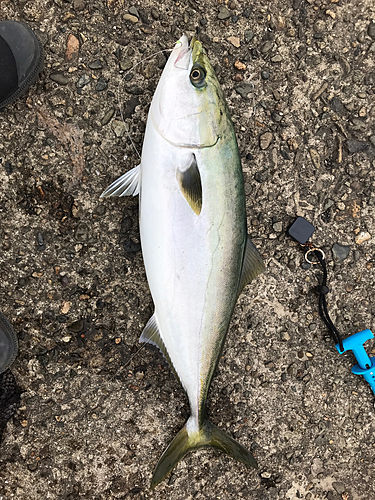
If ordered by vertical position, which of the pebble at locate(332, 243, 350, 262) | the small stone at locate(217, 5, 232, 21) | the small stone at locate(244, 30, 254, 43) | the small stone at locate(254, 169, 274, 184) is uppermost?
the small stone at locate(217, 5, 232, 21)

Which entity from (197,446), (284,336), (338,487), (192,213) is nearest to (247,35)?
(192,213)

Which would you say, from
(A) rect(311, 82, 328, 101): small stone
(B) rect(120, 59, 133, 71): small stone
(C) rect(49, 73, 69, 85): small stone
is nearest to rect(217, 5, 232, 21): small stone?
(B) rect(120, 59, 133, 71): small stone

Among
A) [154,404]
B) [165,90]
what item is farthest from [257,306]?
[165,90]

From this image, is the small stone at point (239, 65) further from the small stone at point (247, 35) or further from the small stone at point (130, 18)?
the small stone at point (130, 18)

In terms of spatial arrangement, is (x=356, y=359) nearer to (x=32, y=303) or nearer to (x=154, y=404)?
(x=154, y=404)

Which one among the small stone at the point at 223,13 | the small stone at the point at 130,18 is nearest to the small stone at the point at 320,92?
the small stone at the point at 223,13

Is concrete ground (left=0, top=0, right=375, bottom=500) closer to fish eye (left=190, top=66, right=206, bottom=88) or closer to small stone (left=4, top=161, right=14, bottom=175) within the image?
small stone (left=4, top=161, right=14, bottom=175)
